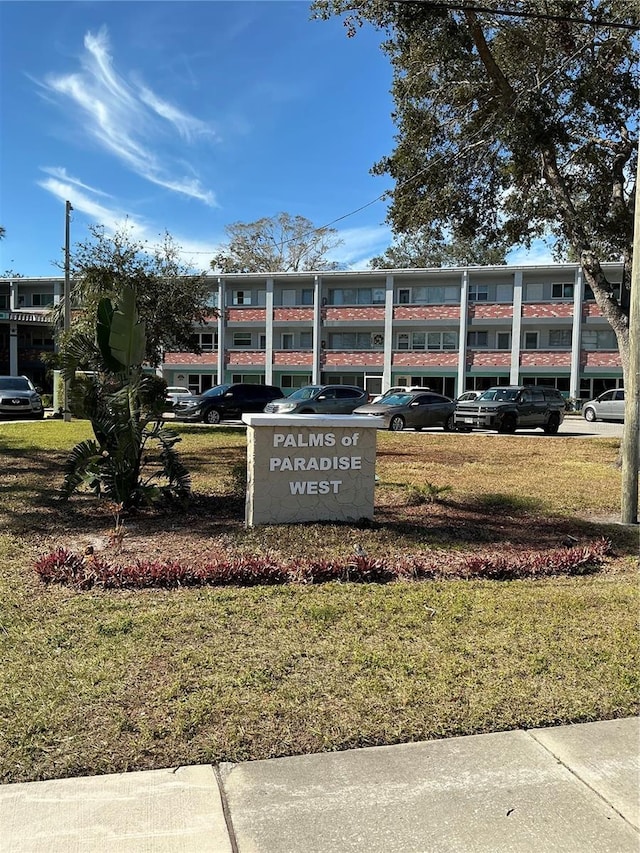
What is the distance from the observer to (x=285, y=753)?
3145 mm

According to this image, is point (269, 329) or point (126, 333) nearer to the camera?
point (126, 333)

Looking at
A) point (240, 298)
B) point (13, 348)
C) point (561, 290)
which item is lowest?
point (13, 348)

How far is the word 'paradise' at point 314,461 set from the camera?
24.5 ft

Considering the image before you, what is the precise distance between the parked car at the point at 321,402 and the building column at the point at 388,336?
761 inches

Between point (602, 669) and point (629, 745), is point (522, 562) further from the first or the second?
point (629, 745)

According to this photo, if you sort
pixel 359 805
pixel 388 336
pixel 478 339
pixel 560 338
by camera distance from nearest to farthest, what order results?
1. pixel 359 805
2. pixel 560 338
3. pixel 478 339
4. pixel 388 336

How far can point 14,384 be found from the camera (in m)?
27.7

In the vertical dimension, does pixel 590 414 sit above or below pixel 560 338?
below

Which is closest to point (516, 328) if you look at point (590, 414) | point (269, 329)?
point (590, 414)

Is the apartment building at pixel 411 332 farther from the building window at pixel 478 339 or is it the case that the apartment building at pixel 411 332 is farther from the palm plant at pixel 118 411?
the palm plant at pixel 118 411

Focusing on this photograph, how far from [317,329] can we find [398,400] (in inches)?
875

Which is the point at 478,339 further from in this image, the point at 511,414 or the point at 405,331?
the point at 511,414

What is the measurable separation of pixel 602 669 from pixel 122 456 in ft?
18.8

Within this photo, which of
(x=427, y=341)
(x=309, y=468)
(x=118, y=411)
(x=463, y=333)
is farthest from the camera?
(x=427, y=341)
